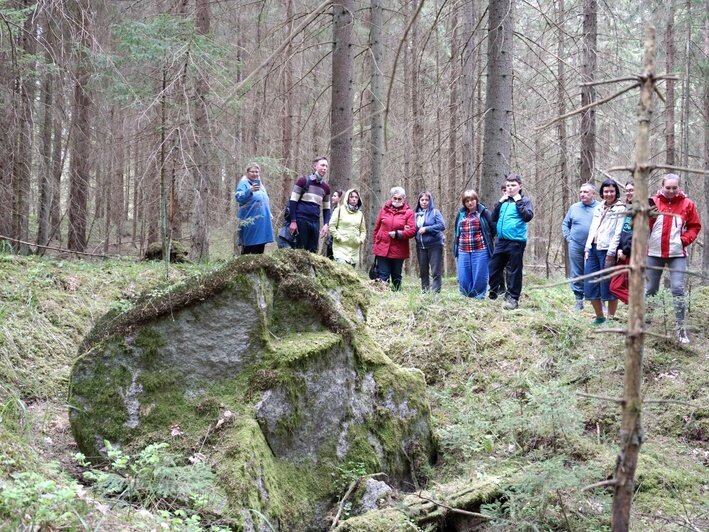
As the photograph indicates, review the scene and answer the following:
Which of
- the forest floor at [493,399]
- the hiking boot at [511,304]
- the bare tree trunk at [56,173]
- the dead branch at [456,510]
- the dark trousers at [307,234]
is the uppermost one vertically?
the bare tree trunk at [56,173]

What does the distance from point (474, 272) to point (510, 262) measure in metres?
0.80

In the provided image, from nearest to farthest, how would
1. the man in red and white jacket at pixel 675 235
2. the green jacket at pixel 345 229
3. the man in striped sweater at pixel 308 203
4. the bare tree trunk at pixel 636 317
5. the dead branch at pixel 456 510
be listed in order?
the bare tree trunk at pixel 636 317 → the dead branch at pixel 456 510 → the man in red and white jacket at pixel 675 235 → the man in striped sweater at pixel 308 203 → the green jacket at pixel 345 229

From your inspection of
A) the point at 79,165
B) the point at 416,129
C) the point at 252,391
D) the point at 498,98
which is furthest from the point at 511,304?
the point at 416,129

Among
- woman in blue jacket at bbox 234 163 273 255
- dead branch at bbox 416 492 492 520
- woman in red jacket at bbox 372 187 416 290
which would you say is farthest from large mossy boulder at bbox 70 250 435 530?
woman in red jacket at bbox 372 187 416 290

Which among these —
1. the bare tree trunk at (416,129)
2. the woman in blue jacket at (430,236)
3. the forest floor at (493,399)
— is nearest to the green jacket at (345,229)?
the woman in blue jacket at (430,236)

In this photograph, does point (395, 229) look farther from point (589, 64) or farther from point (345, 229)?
point (589, 64)

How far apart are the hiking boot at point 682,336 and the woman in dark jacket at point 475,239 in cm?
273

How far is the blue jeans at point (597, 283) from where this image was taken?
7633mm

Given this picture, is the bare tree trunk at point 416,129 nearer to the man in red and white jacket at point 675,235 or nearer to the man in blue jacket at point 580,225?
the man in blue jacket at point 580,225

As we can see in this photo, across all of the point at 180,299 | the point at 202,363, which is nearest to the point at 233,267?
the point at 180,299

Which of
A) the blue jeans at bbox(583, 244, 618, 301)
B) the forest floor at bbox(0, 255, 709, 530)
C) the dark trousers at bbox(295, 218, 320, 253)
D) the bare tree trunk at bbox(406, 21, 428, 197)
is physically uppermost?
the bare tree trunk at bbox(406, 21, 428, 197)

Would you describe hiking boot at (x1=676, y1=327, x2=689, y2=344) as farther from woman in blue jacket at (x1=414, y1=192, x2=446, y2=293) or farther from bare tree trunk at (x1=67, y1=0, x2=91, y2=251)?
bare tree trunk at (x1=67, y1=0, x2=91, y2=251)

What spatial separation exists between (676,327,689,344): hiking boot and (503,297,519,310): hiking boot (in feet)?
6.75

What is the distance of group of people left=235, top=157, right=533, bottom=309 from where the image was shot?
8.39 metres
